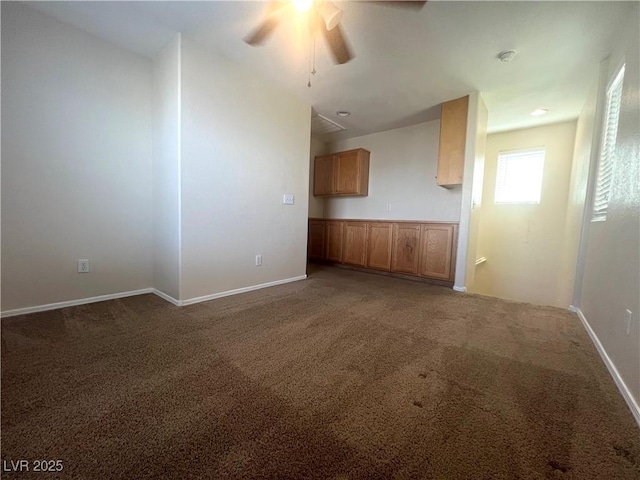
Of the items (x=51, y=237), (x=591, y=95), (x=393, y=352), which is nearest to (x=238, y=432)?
(x=393, y=352)

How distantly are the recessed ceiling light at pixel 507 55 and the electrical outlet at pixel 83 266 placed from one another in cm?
427

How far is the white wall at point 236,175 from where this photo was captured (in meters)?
2.36

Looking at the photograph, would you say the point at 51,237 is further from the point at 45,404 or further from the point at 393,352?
the point at 393,352

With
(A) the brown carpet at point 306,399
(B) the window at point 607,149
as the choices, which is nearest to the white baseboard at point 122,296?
(A) the brown carpet at point 306,399

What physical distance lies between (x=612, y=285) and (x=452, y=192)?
230 cm

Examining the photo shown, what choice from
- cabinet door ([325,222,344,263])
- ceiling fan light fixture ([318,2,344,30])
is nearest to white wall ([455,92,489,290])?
cabinet door ([325,222,344,263])

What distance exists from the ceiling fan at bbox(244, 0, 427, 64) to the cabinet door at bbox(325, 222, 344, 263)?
9.34 ft

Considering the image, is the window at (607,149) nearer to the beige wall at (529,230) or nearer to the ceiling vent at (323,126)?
the beige wall at (529,230)

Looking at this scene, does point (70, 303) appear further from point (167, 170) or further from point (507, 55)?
point (507, 55)

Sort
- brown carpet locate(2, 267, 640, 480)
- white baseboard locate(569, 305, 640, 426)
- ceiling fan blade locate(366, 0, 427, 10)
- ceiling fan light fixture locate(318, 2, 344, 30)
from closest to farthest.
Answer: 1. brown carpet locate(2, 267, 640, 480)
2. white baseboard locate(569, 305, 640, 426)
3. ceiling fan light fixture locate(318, 2, 344, 30)
4. ceiling fan blade locate(366, 0, 427, 10)

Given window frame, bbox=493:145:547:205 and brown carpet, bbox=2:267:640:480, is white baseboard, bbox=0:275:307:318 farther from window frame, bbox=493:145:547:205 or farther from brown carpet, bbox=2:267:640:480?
window frame, bbox=493:145:547:205

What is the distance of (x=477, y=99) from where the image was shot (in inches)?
119

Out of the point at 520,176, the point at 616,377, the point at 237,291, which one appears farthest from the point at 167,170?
the point at 520,176

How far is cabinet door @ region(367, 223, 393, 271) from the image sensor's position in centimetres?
407
